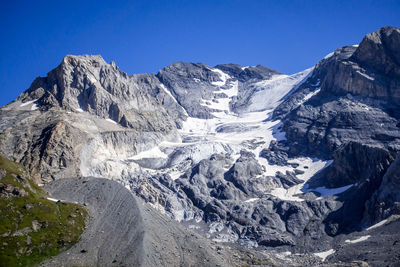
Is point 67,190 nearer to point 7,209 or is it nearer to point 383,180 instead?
point 7,209

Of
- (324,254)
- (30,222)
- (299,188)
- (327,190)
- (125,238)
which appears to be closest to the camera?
(30,222)

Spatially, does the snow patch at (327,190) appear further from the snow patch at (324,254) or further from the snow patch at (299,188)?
the snow patch at (324,254)

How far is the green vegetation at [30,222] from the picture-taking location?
84.6 metres

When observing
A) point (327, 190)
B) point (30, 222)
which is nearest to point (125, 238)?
point (30, 222)

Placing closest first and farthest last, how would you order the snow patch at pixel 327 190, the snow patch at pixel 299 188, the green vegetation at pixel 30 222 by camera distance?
1. the green vegetation at pixel 30 222
2. the snow patch at pixel 327 190
3. the snow patch at pixel 299 188

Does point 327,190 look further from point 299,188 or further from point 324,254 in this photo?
point 324,254

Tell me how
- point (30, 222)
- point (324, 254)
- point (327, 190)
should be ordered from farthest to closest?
point (327, 190) < point (324, 254) < point (30, 222)

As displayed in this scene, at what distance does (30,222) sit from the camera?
308ft

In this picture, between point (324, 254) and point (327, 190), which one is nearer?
point (324, 254)

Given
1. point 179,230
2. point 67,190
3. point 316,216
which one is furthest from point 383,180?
point 67,190

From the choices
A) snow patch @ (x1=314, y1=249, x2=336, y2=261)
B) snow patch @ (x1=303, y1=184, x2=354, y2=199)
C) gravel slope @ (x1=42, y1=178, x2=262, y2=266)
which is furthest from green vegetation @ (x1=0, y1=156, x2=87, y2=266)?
snow patch @ (x1=303, y1=184, x2=354, y2=199)

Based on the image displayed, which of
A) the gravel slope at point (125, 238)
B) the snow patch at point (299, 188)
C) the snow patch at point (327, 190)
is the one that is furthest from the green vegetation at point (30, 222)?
the snow patch at point (327, 190)

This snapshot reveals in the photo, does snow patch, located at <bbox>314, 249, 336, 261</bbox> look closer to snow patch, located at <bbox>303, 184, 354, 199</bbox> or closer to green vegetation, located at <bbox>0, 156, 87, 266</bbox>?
snow patch, located at <bbox>303, 184, 354, 199</bbox>

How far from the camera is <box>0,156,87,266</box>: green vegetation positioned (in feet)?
277
